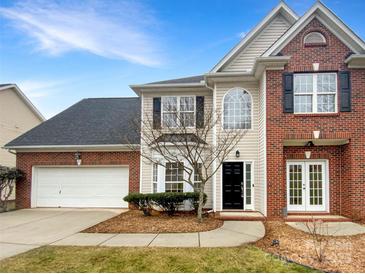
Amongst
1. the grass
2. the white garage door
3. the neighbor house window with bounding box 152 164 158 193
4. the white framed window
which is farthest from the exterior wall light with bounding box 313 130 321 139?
the white garage door

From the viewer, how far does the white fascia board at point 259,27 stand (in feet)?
43.0

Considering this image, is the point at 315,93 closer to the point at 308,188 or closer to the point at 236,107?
the point at 236,107

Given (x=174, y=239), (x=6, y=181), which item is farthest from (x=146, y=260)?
(x=6, y=181)

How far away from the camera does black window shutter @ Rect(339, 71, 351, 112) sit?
36.6ft

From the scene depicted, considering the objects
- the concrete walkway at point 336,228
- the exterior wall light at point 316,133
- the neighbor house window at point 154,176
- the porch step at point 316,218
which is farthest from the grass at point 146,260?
the neighbor house window at point 154,176

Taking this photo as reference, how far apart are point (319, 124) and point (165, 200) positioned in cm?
689

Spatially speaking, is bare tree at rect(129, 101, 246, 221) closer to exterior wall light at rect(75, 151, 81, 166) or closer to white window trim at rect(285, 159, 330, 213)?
white window trim at rect(285, 159, 330, 213)

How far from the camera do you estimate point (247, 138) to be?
12.8m

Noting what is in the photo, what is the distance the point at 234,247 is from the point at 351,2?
1111 centimetres

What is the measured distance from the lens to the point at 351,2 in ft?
38.7

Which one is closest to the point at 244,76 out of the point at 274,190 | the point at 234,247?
the point at 274,190

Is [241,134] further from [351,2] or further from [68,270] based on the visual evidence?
[68,270]

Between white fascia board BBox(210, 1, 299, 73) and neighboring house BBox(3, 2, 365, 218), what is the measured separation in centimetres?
5

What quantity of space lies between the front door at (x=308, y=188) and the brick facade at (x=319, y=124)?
2.58 feet
